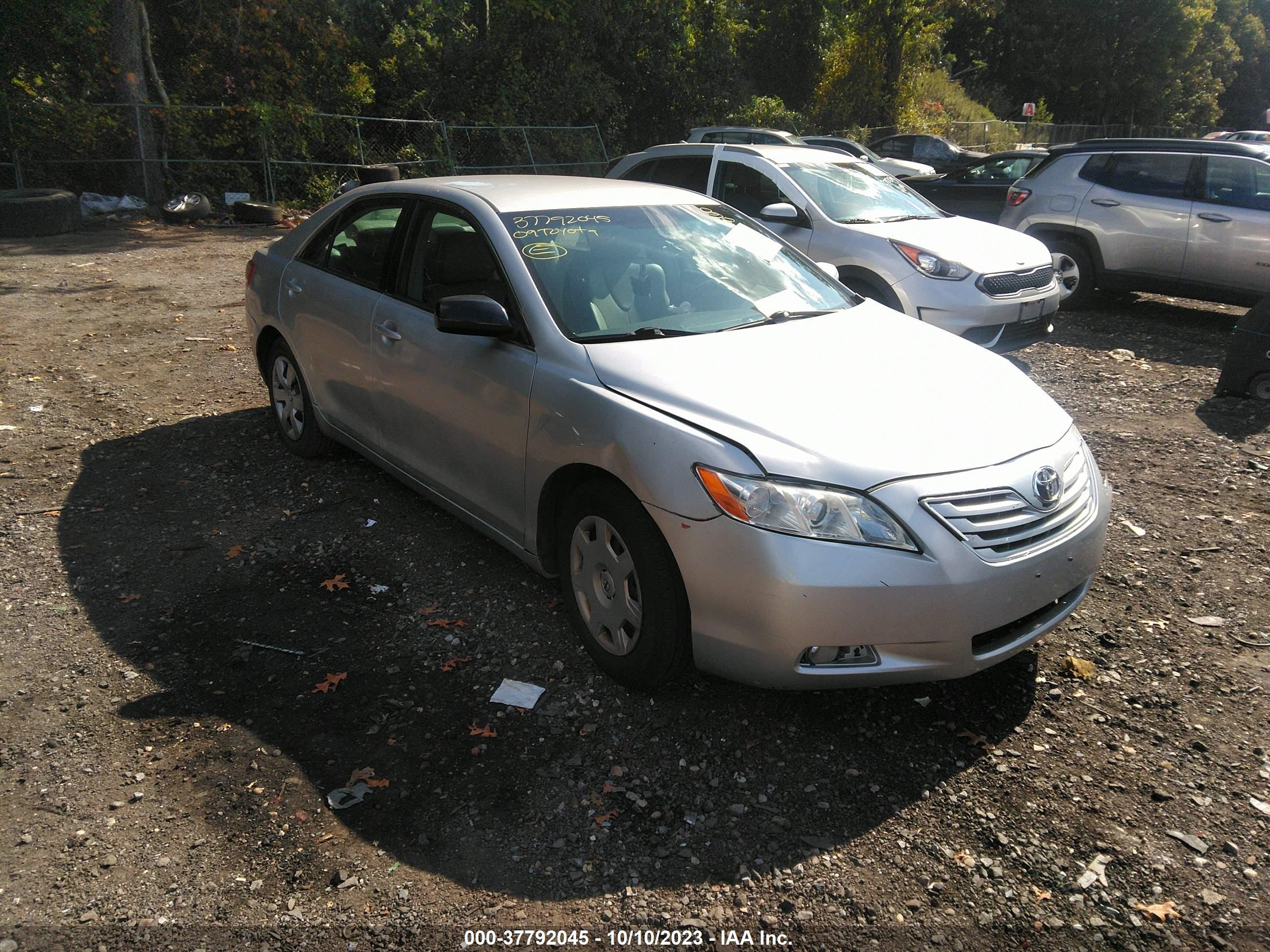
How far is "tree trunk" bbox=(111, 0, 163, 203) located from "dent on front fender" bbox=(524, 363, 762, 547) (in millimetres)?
16529

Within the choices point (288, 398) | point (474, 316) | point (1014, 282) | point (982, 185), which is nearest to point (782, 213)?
point (1014, 282)

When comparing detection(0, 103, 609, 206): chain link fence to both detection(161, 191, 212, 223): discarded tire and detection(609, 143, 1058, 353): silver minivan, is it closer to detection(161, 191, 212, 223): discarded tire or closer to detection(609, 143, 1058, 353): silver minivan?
detection(161, 191, 212, 223): discarded tire

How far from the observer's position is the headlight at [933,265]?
25.3 ft

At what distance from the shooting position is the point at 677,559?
10.5 feet

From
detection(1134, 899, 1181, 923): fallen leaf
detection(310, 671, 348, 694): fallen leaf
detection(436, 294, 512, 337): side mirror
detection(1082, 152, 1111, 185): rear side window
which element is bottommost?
detection(310, 671, 348, 694): fallen leaf

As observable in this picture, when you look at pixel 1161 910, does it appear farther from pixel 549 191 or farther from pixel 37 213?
pixel 37 213

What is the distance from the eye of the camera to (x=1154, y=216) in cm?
994

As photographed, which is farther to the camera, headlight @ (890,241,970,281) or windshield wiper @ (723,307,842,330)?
headlight @ (890,241,970,281)

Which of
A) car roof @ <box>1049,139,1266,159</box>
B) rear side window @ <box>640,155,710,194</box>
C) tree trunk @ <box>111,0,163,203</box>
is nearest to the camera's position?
rear side window @ <box>640,155,710,194</box>

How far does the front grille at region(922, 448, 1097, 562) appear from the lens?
10.1 ft

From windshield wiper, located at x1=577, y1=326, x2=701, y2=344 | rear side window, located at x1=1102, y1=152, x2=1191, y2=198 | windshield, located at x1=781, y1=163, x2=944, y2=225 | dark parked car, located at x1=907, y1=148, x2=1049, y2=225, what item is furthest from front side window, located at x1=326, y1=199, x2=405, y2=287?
dark parked car, located at x1=907, y1=148, x2=1049, y2=225

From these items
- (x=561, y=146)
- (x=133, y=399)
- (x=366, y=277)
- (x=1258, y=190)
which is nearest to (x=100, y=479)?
(x=133, y=399)

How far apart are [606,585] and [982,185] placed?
14.1 m

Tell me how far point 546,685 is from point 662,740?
1.86ft
